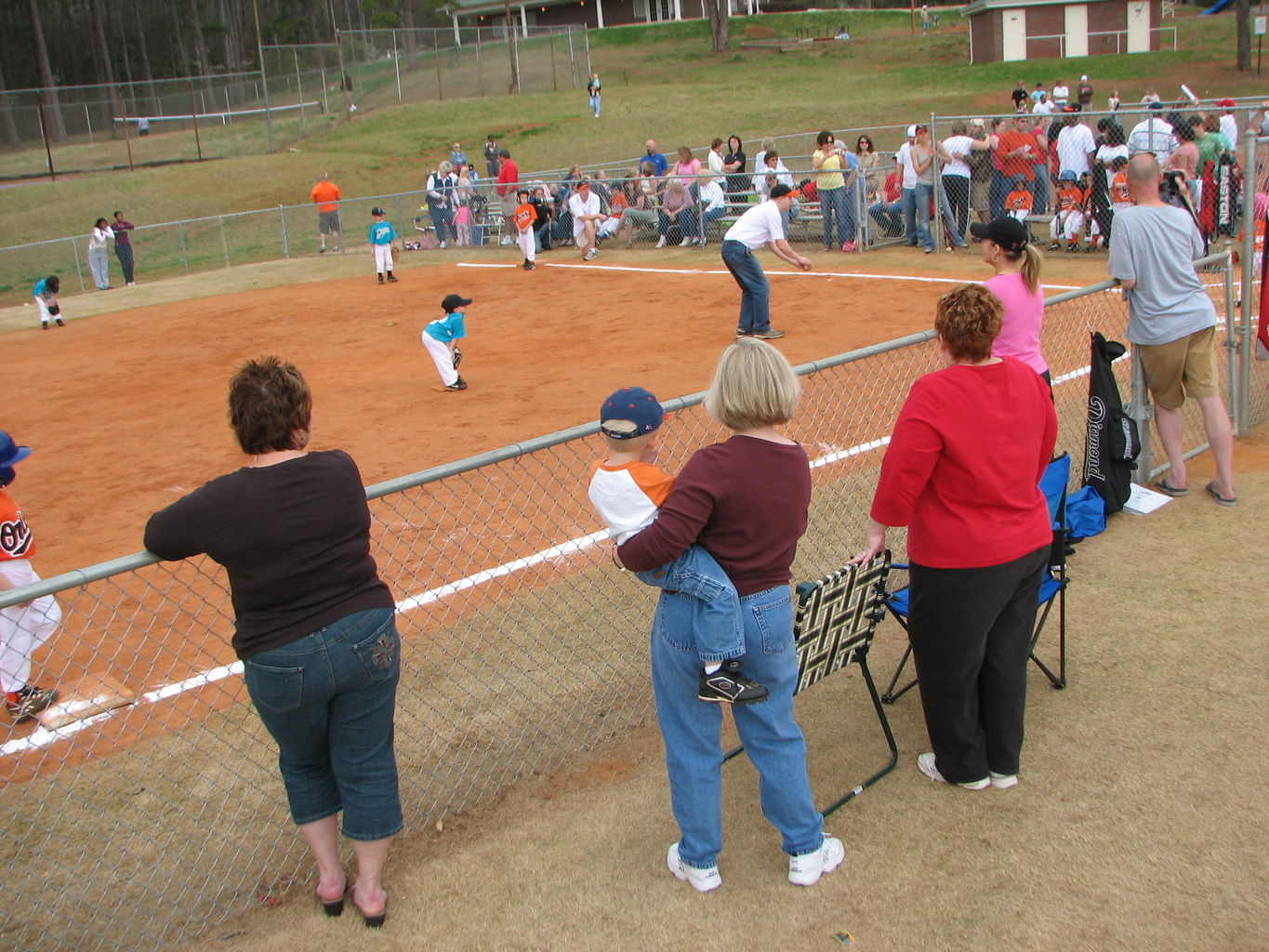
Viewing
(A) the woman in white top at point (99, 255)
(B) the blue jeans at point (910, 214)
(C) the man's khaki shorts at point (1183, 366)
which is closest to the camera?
(C) the man's khaki shorts at point (1183, 366)

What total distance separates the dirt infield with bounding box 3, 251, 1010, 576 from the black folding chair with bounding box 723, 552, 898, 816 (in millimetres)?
5673

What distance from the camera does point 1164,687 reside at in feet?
15.3

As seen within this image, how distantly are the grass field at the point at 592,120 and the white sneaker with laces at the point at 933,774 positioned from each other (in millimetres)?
37201

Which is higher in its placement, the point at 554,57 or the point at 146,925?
the point at 554,57

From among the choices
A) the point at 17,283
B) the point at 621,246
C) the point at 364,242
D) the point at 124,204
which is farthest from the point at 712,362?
the point at 124,204

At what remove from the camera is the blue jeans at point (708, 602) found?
10.7ft

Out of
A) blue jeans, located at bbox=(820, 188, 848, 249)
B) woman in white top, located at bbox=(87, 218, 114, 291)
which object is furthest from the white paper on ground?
woman in white top, located at bbox=(87, 218, 114, 291)

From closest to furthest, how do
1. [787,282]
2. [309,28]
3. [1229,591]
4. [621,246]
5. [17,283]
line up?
[1229,591] < [787,282] < [621,246] < [17,283] < [309,28]

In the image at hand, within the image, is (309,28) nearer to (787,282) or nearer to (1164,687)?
(787,282)

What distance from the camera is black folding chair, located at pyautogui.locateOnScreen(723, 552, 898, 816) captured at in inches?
150

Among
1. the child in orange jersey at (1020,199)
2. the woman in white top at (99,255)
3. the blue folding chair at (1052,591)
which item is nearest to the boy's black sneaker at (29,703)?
the blue folding chair at (1052,591)

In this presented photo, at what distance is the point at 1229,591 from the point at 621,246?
60.5 feet

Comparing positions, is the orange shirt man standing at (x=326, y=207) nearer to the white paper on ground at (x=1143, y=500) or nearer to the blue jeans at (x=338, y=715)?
the white paper on ground at (x=1143, y=500)

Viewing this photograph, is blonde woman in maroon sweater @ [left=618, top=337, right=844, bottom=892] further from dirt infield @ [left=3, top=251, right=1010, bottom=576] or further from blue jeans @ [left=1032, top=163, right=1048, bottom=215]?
blue jeans @ [left=1032, top=163, right=1048, bottom=215]
